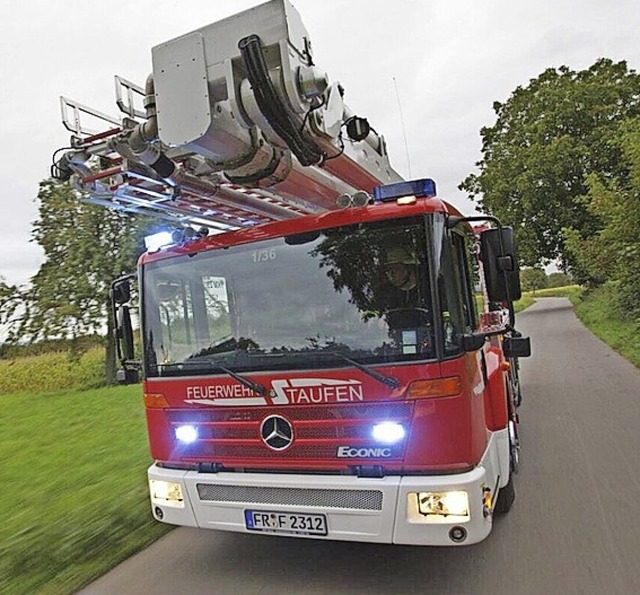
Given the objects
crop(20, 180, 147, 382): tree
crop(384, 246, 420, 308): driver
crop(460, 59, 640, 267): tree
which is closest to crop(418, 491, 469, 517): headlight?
crop(384, 246, 420, 308): driver

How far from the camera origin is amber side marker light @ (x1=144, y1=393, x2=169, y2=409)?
388 cm

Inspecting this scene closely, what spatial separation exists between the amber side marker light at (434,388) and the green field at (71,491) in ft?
7.71

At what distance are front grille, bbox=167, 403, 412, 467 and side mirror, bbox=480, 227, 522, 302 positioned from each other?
3.17 feet

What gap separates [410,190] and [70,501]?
13.1ft

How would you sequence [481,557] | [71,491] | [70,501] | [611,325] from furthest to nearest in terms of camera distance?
[611,325], [71,491], [70,501], [481,557]

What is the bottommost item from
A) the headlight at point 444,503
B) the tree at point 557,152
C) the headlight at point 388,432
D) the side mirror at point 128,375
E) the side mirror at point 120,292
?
the headlight at point 444,503

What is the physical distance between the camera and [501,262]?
3604 millimetres

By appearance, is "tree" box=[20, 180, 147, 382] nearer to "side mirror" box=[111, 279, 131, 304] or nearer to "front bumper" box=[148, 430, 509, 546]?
"side mirror" box=[111, 279, 131, 304]

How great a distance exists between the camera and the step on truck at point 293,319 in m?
3.22

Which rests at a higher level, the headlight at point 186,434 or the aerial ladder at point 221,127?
the aerial ladder at point 221,127

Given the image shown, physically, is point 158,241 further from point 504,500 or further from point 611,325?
point 611,325

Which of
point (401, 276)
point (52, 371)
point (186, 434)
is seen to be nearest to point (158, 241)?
point (186, 434)

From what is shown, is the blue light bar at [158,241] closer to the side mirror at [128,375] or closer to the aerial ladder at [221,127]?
the aerial ladder at [221,127]

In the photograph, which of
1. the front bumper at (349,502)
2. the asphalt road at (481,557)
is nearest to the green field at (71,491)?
the asphalt road at (481,557)
